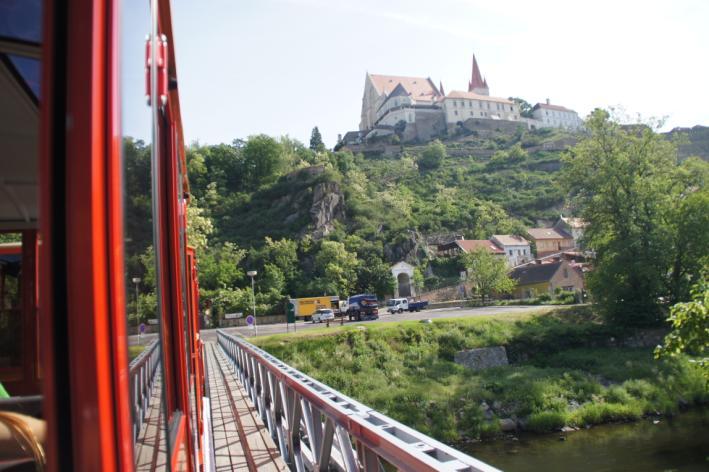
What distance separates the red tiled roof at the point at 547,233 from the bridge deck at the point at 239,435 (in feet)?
246

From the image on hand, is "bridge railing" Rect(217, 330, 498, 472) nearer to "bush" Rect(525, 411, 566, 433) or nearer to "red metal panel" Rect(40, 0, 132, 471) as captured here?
"red metal panel" Rect(40, 0, 132, 471)

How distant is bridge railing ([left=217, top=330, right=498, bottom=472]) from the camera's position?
2068 millimetres

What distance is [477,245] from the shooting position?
6475cm

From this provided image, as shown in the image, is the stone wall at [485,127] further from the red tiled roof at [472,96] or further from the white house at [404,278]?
the white house at [404,278]

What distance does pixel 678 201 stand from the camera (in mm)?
33750

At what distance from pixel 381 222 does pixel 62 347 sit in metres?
67.3

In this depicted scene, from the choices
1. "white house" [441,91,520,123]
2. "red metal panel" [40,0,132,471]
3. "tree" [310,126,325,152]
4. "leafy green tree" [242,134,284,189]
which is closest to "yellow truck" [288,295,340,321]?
"leafy green tree" [242,134,284,189]

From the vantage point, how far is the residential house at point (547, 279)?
5750 cm

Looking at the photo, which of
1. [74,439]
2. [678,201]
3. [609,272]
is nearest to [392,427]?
[74,439]

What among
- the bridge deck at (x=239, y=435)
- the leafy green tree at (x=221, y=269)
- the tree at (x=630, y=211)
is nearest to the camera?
the bridge deck at (x=239, y=435)

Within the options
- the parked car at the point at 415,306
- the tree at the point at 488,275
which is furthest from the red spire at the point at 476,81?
the parked car at the point at 415,306

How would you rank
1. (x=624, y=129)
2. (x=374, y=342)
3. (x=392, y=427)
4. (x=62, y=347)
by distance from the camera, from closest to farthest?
(x=62, y=347) → (x=392, y=427) → (x=374, y=342) → (x=624, y=129)

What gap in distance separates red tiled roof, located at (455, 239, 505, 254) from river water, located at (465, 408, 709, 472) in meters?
44.1

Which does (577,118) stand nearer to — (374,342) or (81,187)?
(374,342)
